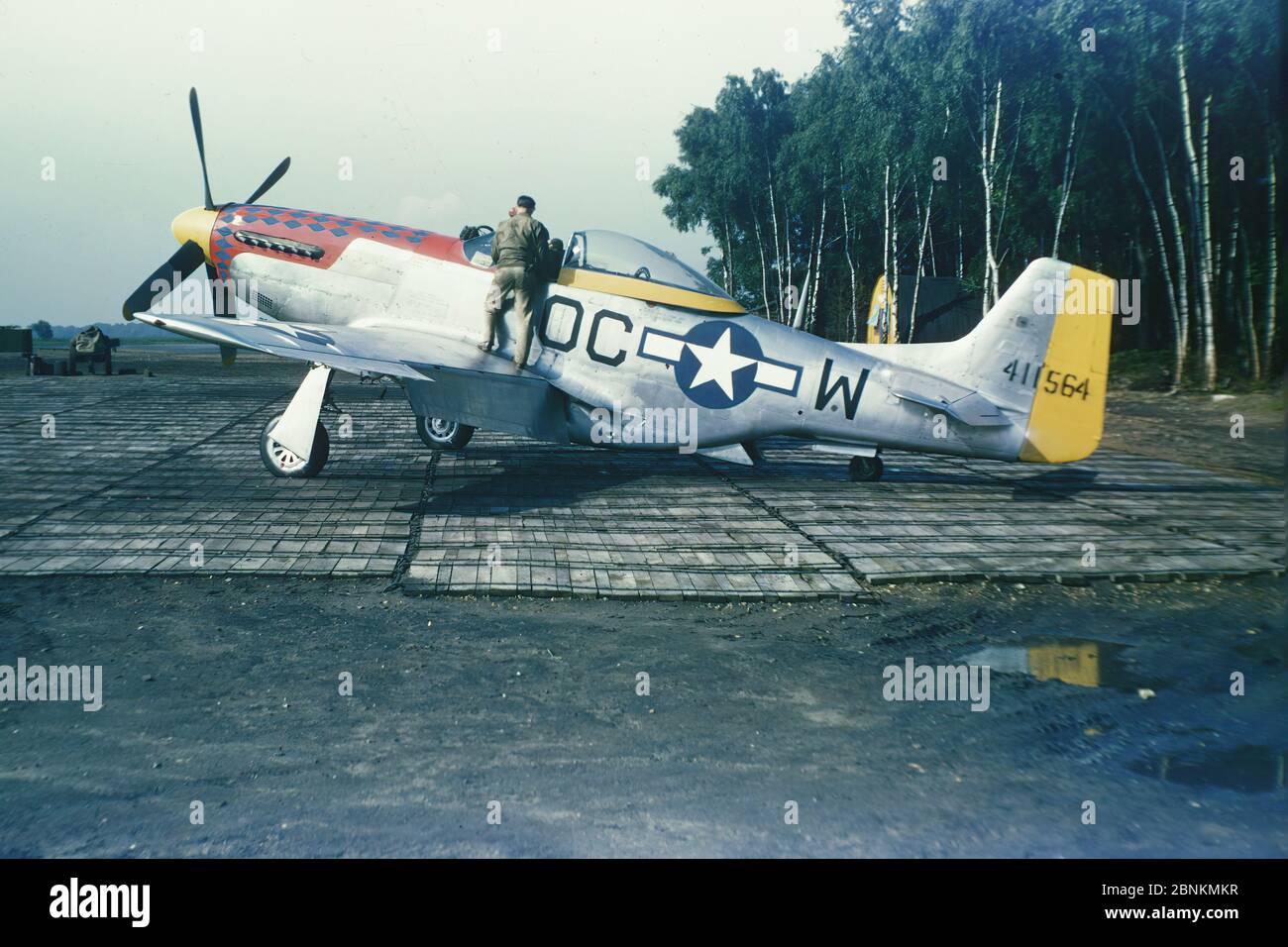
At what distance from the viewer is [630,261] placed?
1020 centimetres

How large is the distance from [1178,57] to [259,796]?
1069 inches

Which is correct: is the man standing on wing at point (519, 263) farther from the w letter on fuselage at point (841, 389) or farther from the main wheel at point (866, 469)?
the main wheel at point (866, 469)

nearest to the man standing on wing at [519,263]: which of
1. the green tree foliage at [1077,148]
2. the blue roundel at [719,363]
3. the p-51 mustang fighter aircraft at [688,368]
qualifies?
the p-51 mustang fighter aircraft at [688,368]

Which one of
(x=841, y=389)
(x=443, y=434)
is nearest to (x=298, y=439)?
(x=443, y=434)

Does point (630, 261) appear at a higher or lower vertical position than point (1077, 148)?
lower

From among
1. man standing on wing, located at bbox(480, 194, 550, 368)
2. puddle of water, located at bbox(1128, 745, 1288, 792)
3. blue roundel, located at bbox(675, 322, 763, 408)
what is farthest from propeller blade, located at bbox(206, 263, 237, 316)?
puddle of water, located at bbox(1128, 745, 1288, 792)

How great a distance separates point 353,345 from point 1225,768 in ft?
28.0

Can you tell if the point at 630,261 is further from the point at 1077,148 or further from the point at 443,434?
the point at 1077,148

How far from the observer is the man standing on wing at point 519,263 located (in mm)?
10008

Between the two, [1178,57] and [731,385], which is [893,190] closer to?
[1178,57]

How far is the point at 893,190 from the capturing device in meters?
34.9

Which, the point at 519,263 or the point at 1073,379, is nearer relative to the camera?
the point at 1073,379
